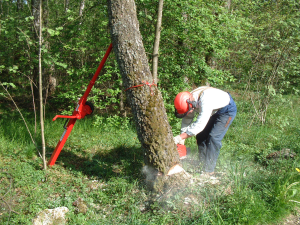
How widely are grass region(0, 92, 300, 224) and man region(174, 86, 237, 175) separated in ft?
0.92

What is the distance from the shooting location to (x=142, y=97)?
321cm

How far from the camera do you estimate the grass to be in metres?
2.79

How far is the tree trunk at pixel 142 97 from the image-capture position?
3.21 meters

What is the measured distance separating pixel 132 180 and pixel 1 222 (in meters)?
1.64

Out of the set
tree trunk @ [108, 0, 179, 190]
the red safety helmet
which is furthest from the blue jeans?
tree trunk @ [108, 0, 179, 190]

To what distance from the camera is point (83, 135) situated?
17.6 ft

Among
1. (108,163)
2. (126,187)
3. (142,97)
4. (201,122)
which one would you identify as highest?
(142,97)

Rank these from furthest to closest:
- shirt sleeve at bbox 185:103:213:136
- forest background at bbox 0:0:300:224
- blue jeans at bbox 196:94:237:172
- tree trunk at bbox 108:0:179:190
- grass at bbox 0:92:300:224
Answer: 1. blue jeans at bbox 196:94:237:172
2. shirt sleeve at bbox 185:103:213:136
3. tree trunk at bbox 108:0:179:190
4. forest background at bbox 0:0:300:224
5. grass at bbox 0:92:300:224

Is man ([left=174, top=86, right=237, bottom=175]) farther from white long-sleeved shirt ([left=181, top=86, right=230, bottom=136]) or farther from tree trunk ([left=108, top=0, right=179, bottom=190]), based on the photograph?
tree trunk ([left=108, top=0, right=179, bottom=190])

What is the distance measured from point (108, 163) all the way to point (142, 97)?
163 centimetres

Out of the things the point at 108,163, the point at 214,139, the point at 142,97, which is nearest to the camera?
the point at 142,97

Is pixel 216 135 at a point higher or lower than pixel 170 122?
higher

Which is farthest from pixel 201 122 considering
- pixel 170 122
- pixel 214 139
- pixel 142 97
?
pixel 170 122

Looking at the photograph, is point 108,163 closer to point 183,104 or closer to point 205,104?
point 183,104
